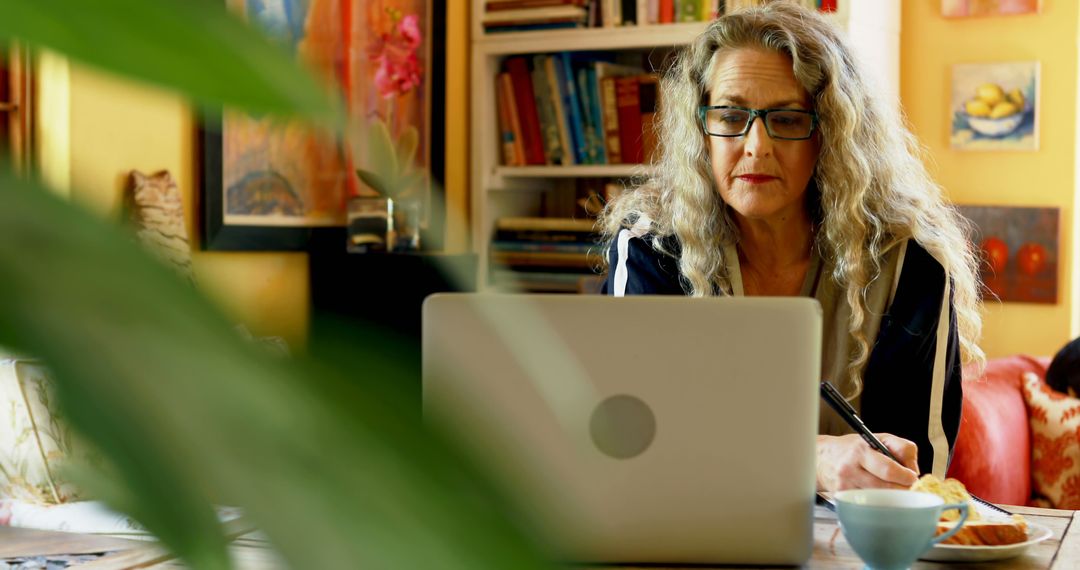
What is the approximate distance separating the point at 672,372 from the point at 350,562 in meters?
0.99

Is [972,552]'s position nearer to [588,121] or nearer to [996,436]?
[996,436]

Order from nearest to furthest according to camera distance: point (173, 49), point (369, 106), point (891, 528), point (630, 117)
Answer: point (173, 49)
point (891, 528)
point (369, 106)
point (630, 117)

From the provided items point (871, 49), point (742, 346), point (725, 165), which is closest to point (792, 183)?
point (725, 165)

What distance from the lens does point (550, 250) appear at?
12.5 ft

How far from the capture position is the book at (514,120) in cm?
392

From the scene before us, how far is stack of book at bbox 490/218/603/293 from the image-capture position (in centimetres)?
375

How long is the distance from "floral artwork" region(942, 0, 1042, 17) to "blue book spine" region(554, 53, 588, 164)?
1098 millimetres

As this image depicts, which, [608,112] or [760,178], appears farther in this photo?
[608,112]

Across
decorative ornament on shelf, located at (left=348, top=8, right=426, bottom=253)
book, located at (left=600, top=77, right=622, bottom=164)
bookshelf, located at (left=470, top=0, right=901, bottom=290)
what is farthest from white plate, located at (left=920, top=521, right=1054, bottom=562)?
book, located at (left=600, top=77, right=622, bottom=164)

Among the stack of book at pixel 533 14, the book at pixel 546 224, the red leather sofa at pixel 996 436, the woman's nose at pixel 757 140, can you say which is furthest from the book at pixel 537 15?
Result: the woman's nose at pixel 757 140

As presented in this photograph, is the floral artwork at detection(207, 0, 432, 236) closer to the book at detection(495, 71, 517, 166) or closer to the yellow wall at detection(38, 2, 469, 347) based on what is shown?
the yellow wall at detection(38, 2, 469, 347)

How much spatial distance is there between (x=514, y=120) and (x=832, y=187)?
2004 mm

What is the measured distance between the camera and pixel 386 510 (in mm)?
72

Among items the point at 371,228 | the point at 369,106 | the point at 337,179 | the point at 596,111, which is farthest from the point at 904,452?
the point at 596,111
